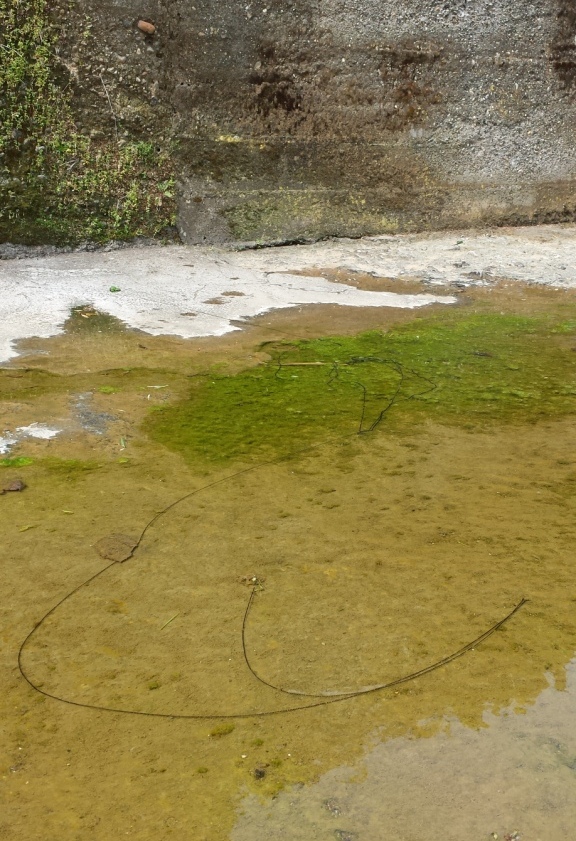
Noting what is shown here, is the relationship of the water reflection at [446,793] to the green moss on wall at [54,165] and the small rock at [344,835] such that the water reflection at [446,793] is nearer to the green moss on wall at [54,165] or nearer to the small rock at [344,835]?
the small rock at [344,835]

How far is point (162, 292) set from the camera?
4426mm

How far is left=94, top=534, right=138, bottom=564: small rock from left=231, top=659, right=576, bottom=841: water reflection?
2.89 feet

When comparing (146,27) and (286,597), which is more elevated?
(146,27)

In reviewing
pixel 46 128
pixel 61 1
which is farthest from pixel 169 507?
pixel 61 1

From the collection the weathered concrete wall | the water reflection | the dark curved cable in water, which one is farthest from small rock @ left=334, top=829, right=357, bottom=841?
the weathered concrete wall

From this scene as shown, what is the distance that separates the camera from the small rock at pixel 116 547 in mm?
2205

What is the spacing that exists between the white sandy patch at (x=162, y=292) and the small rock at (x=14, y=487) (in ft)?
3.75

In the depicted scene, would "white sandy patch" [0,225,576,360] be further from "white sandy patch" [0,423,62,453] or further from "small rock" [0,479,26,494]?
"small rock" [0,479,26,494]

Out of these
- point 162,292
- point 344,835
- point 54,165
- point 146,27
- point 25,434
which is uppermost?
point 146,27

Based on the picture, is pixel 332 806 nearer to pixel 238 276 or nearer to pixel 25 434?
pixel 25 434

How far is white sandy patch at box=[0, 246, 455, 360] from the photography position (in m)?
3.98

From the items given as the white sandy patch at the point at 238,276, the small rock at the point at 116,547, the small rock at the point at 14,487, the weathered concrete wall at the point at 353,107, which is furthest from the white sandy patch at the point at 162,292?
the small rock at the point at 116,547

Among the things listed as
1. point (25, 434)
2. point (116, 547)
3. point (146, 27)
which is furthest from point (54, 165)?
point (116, 547)

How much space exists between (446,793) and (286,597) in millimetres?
679
